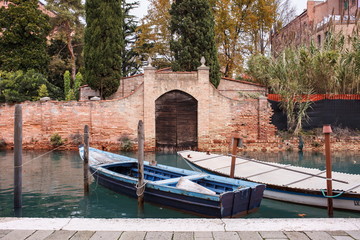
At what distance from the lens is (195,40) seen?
63.2 ft

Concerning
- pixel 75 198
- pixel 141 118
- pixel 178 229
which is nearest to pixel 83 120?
pixel 141 118

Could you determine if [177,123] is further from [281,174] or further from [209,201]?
[209,201]

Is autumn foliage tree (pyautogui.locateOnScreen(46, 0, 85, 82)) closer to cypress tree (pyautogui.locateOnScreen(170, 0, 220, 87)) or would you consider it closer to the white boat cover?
cypress tree (pyautogui.locateOnScreen(170, 0, 220, 87))

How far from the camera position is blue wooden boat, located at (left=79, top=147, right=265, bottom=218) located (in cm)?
620

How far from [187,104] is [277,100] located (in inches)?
181

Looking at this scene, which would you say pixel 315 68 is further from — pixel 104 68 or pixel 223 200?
pixel 223 200

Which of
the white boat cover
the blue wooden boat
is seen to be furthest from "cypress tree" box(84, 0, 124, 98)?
the blue wooden boat

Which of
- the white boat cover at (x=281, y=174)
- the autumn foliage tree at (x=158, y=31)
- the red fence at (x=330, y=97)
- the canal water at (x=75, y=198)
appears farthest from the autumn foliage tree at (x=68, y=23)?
the white boat cover at (x=281, y=174)

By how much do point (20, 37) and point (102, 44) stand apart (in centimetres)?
885

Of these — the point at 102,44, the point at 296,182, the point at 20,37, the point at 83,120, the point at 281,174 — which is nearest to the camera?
the point at 296,182

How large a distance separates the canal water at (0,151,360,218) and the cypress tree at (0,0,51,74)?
1119cm

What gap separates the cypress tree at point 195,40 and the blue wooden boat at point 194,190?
11.0m

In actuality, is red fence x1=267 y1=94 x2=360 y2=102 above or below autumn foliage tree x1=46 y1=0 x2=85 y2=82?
below

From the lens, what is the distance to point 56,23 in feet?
86.6
